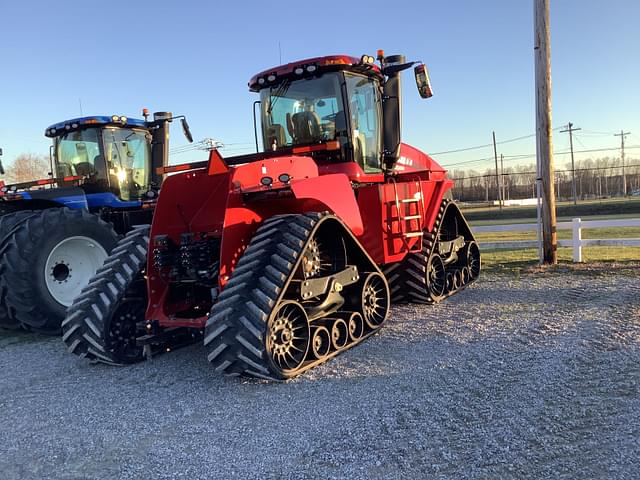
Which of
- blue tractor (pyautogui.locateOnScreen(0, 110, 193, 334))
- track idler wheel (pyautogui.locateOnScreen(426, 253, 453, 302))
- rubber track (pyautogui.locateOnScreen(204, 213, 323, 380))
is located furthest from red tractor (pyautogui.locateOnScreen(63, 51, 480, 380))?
blue tractor (pyautogui.locateOnScreen(0, 110, 193, 334))

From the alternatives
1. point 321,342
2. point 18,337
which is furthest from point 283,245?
point 18,337

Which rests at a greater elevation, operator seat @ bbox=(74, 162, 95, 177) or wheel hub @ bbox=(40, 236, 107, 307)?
operator seat @ bbox=(74, 162, 95, 177)

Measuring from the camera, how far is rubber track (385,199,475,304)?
748 centimetres

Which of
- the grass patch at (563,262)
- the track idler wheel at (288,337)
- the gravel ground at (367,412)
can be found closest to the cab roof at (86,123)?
the gravel ground at (367,412)

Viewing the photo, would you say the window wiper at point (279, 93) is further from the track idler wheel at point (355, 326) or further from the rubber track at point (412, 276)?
the track idler wheel at point (355, 326)

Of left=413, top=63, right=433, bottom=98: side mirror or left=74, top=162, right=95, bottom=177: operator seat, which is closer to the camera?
left=413, top=63, right=433, bottom=98: side mirror

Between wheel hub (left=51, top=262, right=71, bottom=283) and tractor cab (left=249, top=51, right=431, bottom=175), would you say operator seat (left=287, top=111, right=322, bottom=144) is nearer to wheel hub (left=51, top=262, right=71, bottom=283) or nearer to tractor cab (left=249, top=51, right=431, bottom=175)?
tractor cab (left=249, top=51, right=431, bottom=175)

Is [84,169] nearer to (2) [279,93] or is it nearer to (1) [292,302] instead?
(2) [279,93]

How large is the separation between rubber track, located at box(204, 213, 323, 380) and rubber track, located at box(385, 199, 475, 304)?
3.18 metres

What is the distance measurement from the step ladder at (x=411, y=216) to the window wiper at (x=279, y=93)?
1864 mm

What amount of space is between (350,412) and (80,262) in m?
5.42

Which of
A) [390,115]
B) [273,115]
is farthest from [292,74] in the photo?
[390,115]

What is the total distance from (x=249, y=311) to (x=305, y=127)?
3070 millimetres

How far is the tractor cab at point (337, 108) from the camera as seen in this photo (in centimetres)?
646
